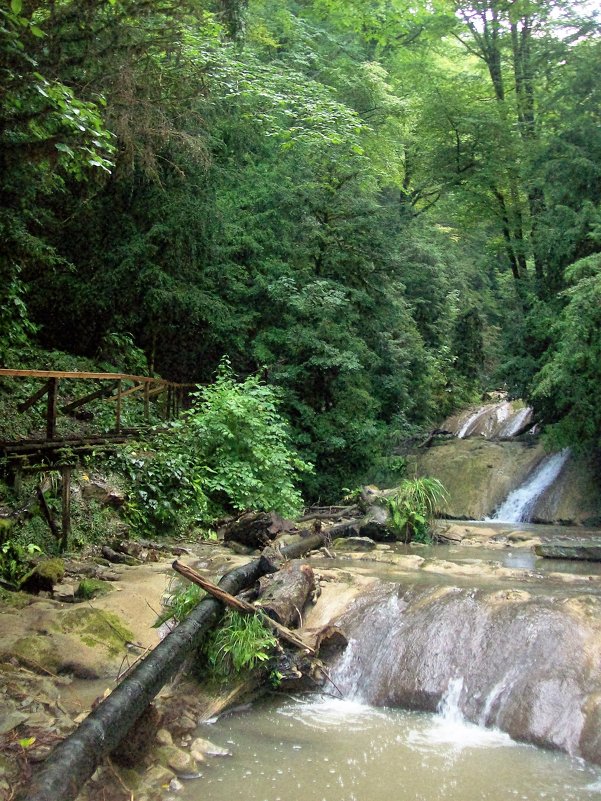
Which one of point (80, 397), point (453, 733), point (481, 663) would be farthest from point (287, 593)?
point (80, 397)

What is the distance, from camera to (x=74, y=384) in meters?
12.4

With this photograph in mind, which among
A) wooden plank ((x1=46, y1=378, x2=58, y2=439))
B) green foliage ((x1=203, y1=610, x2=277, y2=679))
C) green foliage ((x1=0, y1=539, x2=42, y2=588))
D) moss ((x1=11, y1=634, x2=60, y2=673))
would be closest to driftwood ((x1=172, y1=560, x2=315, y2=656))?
green foliage ((x1=203, y1=610, x2=277, y2=679))

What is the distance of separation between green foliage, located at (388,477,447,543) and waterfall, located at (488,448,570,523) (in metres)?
3.22

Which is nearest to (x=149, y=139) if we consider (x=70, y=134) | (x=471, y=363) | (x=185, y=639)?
(x=70, y=134)

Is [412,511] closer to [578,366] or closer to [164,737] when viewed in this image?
[578,366]

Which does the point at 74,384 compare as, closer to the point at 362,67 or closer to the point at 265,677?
the point at 265,677

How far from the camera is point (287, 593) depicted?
611 cm

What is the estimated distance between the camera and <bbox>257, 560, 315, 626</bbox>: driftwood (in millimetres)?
5859

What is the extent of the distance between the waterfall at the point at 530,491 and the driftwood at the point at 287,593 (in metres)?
8.00

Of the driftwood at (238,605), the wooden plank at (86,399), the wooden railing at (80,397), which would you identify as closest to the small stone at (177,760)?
the driftwood at (238,605)

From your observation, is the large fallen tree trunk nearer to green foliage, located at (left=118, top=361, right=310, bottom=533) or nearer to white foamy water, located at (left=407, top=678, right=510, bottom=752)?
white foamy water, located at (left=407, top=678, right=510, bottom=752)

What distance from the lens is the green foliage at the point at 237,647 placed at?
5.09 metres

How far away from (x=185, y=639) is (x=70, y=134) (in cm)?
467

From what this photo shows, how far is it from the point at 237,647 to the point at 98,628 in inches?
49.8
